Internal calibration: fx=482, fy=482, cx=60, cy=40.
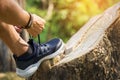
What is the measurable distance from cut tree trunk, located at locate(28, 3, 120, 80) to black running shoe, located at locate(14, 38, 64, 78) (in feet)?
0.18

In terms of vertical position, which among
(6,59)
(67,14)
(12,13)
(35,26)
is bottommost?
(67,14)

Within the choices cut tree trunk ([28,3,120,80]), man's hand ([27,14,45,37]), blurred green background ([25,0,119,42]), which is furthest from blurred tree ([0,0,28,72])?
man's hand ([27,14,45,37])

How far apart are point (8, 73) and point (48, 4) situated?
11.8ft

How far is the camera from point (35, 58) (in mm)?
4074

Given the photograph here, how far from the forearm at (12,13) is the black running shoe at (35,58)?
0.39m

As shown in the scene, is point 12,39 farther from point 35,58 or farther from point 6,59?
point 6,59

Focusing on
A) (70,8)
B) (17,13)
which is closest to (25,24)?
(17,13)

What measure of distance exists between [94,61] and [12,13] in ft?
2.74

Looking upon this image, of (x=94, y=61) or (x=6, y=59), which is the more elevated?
(x=94, y=61)

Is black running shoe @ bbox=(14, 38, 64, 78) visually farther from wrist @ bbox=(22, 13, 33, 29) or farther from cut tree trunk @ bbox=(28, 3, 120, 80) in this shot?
wrist @ bbox=(22, 13, 33, 29)

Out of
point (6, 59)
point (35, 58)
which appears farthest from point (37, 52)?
point (6, 59)

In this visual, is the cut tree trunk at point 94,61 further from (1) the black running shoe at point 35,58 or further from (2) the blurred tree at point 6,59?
(2) the blurred tree at point 6,59

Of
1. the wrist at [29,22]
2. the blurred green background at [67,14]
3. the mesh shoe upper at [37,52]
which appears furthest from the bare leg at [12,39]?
the blurred green background at [67,14]

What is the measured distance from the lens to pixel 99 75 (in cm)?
407
